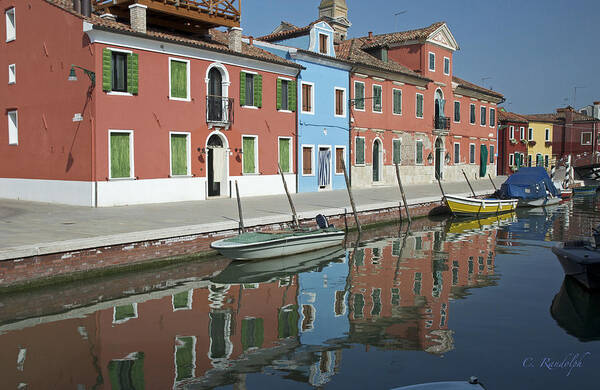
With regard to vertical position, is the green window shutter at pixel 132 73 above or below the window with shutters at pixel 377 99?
below

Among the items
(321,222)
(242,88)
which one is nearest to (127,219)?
(321,222)

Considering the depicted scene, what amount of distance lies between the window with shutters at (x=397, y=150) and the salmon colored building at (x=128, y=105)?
11.1 m

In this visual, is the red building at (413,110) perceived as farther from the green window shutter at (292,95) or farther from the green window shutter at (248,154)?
the green window shutter at (248,154)

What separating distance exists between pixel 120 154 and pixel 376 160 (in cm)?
1723

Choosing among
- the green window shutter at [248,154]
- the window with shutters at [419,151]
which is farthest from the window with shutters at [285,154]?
the window with shutters at [419,151]

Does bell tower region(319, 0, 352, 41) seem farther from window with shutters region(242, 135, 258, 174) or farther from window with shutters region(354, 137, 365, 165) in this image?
window with shutters region(242, 135, 258, 174)

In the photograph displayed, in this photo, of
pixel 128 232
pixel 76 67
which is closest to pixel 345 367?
pixel 128 232

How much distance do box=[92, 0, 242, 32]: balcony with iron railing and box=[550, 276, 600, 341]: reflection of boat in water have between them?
1614cm

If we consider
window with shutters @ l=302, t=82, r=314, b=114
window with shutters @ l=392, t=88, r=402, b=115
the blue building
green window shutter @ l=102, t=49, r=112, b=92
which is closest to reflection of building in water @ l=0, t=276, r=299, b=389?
green window shutter @ l=102, t=49, r=112, b=92

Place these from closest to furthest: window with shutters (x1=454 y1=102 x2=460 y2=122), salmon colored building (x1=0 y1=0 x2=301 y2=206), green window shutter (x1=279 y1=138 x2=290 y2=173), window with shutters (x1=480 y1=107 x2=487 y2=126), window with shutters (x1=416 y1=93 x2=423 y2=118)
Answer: salmon colored building (x1=0 y1=0 x2=301 y2=206)
green window shutter (x1=279 y1=138 x2=290 y2=173)
window with shutters (x1=416 y1=93 x2=423 y2=118)
window with shutters (x1=454 y1=102 x2=460 y2=122)
window with shutters (x1=480 y1=107 x2=487 y2=126)

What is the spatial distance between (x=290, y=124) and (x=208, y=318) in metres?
17.6

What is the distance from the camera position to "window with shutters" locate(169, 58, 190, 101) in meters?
20.5

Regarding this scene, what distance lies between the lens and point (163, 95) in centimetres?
2031

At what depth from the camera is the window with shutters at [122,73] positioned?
735 inches
